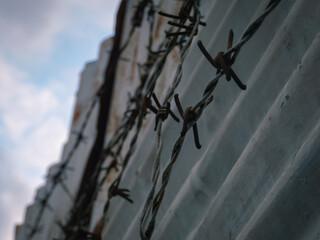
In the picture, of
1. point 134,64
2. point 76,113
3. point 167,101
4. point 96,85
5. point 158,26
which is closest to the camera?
point 167,101

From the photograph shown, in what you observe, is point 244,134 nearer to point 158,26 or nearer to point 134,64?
point 158,26

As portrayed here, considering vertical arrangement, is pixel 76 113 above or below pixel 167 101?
above

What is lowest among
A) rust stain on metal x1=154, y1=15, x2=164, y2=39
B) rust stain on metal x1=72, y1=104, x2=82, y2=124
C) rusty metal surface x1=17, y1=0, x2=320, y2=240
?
rusty metal surface x1=17, y1=0, x2=320, y2=240

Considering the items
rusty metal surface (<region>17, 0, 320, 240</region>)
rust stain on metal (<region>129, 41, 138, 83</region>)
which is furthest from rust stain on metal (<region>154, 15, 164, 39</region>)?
rusty metal surface (<region>17, 0, 320, 240</region>)

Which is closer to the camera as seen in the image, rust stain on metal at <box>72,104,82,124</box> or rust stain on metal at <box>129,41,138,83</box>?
rust stain on metal at <box>129,41,138,83</box>

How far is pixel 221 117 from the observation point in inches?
54.1

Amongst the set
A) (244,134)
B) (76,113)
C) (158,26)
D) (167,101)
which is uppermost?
(76,113)

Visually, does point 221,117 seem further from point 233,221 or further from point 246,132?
point 233,221

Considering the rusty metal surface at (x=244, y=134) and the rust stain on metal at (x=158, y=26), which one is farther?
the rust stain on metal at (x=158, y=26)

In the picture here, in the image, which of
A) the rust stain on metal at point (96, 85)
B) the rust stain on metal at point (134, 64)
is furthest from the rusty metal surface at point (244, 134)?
the rust stain on metal at point (96, 85)

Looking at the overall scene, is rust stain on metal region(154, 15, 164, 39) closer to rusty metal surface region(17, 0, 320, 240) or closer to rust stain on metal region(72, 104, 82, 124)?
rusty metal surface region(17, 0, 320, 240)

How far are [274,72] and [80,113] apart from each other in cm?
311

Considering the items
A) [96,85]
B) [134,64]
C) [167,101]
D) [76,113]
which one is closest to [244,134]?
[167,101]

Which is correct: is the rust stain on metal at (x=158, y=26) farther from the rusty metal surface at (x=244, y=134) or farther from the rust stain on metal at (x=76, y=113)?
the rust stain on metal at (x=76, y=113)
